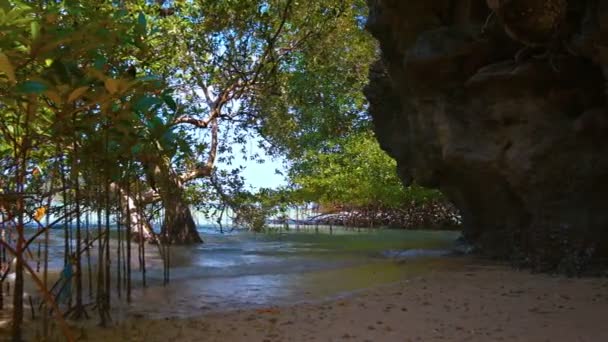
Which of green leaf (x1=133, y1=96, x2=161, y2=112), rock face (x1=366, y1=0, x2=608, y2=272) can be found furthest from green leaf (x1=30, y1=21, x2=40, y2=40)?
rock face (x1=366, y1=0, x2=608, y2=272)

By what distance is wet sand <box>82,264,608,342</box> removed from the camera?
3348 mm

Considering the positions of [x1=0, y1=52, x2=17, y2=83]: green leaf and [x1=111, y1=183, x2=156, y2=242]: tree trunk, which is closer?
[x1=0, y1=52, x2=17, y2=83]: green leaf

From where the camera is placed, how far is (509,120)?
6.83 metres

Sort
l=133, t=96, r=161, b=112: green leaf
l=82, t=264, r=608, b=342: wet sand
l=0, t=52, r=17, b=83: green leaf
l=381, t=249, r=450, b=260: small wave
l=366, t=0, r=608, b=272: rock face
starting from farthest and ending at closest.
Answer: l=381, t=249, r=450, b=260: small wave, l=366, t=0, r=608, b=272: rock face, l=82, t=264, r=608, b=342: wet sand, l=133, t=96, r=161, b=112: green leaf, l=0, t=52, r=17, b=83: green leaf

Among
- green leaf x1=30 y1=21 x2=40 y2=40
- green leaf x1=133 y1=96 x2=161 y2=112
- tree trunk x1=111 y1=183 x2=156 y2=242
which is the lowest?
tree trunk x1=111 y1=183 x2=156 y2=242

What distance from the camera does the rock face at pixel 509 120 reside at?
6.05 meters

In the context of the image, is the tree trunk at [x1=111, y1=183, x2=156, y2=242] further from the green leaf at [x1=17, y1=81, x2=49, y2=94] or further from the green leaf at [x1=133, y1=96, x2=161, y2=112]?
the green leaf at [x1=17, y1=81, x2=49, y2=94]

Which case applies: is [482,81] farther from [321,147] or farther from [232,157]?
[321,147]

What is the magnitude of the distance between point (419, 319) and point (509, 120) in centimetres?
383

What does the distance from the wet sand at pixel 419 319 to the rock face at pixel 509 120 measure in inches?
55.4

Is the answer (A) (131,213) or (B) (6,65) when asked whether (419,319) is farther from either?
(A) (131,213)

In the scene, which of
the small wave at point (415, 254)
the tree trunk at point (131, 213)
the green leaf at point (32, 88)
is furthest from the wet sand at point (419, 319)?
the small wave at point (415, 254)

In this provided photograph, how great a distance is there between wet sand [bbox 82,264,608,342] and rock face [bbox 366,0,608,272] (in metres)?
1.41

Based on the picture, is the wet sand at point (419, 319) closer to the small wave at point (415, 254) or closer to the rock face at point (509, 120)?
the rock face at point (509, 120)
